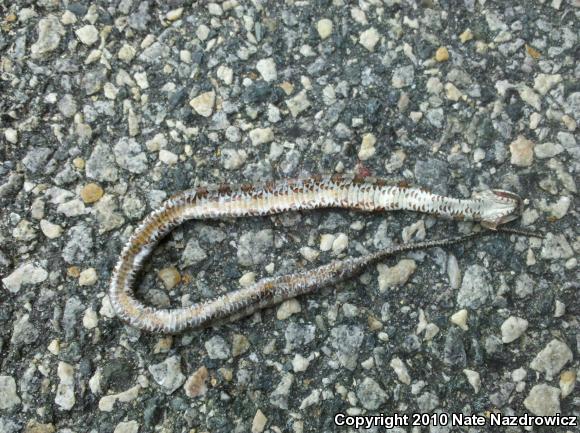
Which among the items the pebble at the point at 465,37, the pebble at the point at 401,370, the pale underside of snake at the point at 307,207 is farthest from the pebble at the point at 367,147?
the pebble at the point at 401,370

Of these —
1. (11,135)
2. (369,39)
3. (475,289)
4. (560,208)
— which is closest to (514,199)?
(560,208)

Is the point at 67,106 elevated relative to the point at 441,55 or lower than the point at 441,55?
lower

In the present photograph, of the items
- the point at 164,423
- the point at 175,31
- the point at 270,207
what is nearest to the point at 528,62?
the point at 270,207

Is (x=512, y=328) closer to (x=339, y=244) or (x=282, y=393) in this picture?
(x=339, y=244)

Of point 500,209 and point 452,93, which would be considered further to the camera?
point 452,93

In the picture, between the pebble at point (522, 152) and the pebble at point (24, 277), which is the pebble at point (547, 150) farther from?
the pebble at point (24, 277)
